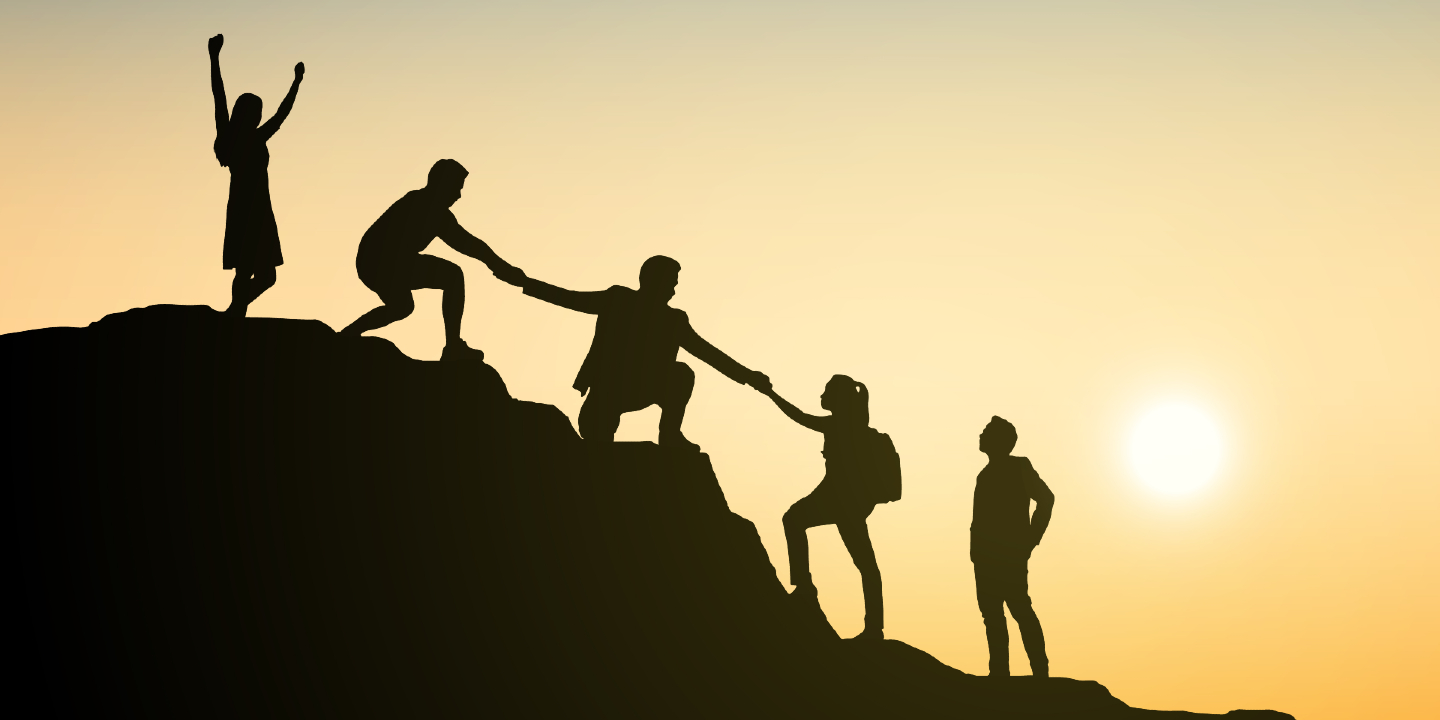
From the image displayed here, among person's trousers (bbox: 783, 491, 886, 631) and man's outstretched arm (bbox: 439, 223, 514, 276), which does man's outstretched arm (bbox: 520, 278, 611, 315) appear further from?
person's trousers (bbox: 783, 491, 886, 631)

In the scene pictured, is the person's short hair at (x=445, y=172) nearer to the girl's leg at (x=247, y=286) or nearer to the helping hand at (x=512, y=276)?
the helping hand at (x=512, y=276)

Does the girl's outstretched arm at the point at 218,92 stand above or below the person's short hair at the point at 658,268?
above

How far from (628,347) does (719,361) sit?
1.29m

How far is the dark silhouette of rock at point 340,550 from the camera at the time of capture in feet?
35.4

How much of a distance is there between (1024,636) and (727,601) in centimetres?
357

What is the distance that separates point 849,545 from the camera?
15.0m

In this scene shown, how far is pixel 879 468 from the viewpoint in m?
14.8

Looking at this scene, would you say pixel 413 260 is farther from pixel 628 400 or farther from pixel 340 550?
pixel 340 550

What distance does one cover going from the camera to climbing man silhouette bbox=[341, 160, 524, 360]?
1311cm

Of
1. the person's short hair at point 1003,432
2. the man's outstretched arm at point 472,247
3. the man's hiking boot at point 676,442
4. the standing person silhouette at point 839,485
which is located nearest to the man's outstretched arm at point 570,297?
the man's outstretched arm at point 472,247

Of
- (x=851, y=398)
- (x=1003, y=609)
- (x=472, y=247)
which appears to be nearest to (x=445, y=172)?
(x=472, y=247)

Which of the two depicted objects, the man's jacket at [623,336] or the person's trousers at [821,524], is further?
the person's trousers at [821,524]

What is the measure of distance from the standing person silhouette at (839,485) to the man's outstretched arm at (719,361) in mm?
150

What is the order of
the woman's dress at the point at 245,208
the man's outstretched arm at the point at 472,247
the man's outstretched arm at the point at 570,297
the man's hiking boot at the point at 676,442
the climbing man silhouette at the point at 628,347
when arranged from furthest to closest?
the man's hiking boot at the point at 676,442 → the man's outstretched arm at the point at 570,297 → the climbing man silhouette at the point at 628,347 → the man's outstretched arm at the point at 472,247 → the woman's dress at the point at 245,208
